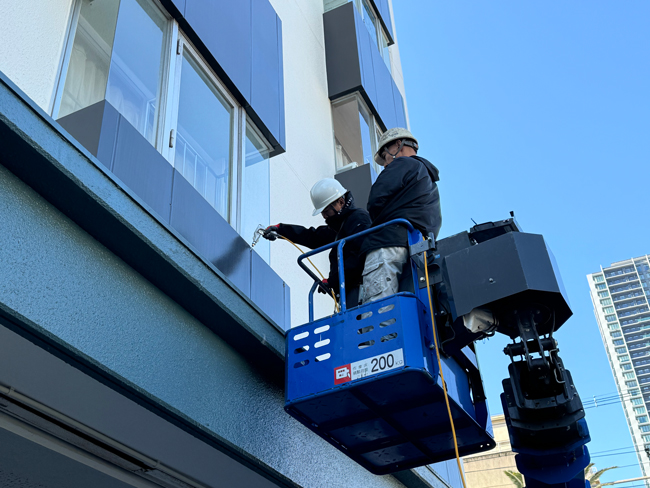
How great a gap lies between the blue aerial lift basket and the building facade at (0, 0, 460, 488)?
1.51 feet

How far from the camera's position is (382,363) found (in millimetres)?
4398

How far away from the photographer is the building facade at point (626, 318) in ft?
389

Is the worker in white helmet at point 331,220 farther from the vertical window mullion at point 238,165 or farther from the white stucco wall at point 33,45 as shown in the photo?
the white stucco wall at point 33,45

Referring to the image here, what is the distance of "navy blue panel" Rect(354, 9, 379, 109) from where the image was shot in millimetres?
11567

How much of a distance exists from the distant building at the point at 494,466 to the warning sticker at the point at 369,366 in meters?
36.9

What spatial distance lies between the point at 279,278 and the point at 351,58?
5.85 metres

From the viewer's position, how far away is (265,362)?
17.2 ft

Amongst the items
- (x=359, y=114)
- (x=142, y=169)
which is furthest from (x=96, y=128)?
(x=359, y=114)

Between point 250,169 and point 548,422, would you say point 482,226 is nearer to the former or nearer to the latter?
point 548,422

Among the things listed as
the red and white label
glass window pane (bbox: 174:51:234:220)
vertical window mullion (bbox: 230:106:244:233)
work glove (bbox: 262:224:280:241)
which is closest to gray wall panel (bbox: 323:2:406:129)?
vertical window mullion (bbox: 230:106:244:233)

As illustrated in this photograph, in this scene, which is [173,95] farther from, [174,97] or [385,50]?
[385,50]

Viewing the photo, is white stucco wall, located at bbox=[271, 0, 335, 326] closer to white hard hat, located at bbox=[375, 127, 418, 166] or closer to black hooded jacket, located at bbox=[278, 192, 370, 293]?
black hooded jacket, located at bbox=[278, 192, 370, 293]

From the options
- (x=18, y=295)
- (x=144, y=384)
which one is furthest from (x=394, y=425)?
(x=18, y=295)

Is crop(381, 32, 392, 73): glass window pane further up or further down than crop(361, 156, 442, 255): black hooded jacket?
further up
